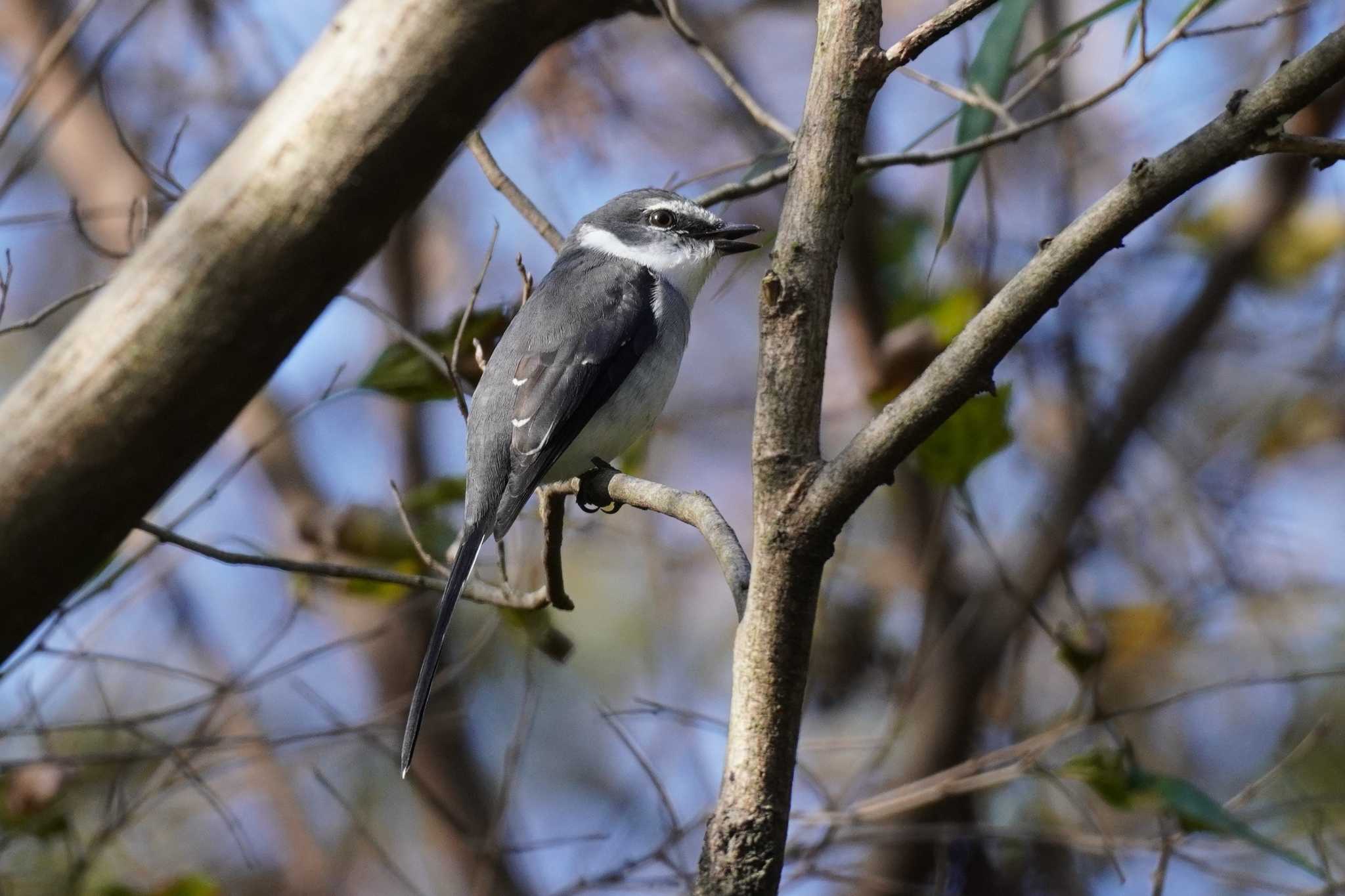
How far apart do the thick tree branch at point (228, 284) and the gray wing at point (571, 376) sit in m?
0.89

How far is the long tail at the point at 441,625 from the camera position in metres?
2.46

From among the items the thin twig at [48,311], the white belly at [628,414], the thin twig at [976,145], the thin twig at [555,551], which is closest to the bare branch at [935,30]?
the thin twig at [976,145]

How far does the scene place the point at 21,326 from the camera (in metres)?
2.82

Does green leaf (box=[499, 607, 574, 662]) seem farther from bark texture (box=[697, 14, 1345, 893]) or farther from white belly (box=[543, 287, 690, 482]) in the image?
bark texture (box=[697, 14, 1345, 893])

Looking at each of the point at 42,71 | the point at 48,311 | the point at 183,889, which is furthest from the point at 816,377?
the point at 183,889

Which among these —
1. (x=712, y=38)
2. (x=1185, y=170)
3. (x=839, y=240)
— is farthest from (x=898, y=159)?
(x=712, y=38)

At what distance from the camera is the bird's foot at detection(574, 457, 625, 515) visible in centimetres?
311

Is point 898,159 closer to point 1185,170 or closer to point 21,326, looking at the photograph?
point 1185,170

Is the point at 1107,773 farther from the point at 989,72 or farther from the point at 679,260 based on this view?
the point at 679,260

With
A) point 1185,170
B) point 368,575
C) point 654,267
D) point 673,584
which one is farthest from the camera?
point 673,584

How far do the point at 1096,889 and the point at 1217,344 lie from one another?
239 centimetres

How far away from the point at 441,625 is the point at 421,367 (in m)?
0.78

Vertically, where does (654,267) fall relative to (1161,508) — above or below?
below

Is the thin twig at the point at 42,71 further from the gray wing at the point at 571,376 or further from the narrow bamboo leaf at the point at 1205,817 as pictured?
the narrow bamboo leaf at the point at 1205,817
